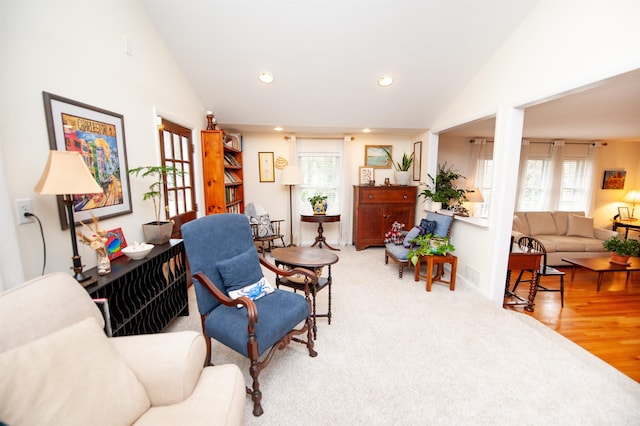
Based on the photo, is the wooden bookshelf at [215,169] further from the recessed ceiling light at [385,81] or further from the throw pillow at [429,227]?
the throw pillow at [429,227]

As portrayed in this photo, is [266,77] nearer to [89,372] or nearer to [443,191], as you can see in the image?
[443,191]

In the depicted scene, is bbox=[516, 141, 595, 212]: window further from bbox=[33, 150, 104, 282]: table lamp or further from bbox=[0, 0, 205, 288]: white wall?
bbox=[33, 150, 104, 282]: table lamp

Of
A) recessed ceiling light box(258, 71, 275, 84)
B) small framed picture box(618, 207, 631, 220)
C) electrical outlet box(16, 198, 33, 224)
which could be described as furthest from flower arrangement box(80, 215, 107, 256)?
small framed picture box(618, 207, 631, 220)

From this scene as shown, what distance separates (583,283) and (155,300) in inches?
204

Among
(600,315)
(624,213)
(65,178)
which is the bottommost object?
(600,315)

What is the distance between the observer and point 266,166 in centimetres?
462

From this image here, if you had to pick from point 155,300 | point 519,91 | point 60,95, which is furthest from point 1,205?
point 519,91

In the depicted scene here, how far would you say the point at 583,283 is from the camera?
347 cm

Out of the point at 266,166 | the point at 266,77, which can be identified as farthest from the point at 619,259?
the point at 266,166

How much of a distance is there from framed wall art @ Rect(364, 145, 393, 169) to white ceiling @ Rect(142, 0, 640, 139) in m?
0.90

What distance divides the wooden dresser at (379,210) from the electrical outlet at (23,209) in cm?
375

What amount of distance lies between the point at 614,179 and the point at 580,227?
184cm

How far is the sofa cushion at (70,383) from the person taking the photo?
28.2 inches

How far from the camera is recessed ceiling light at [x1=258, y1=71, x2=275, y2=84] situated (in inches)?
116
